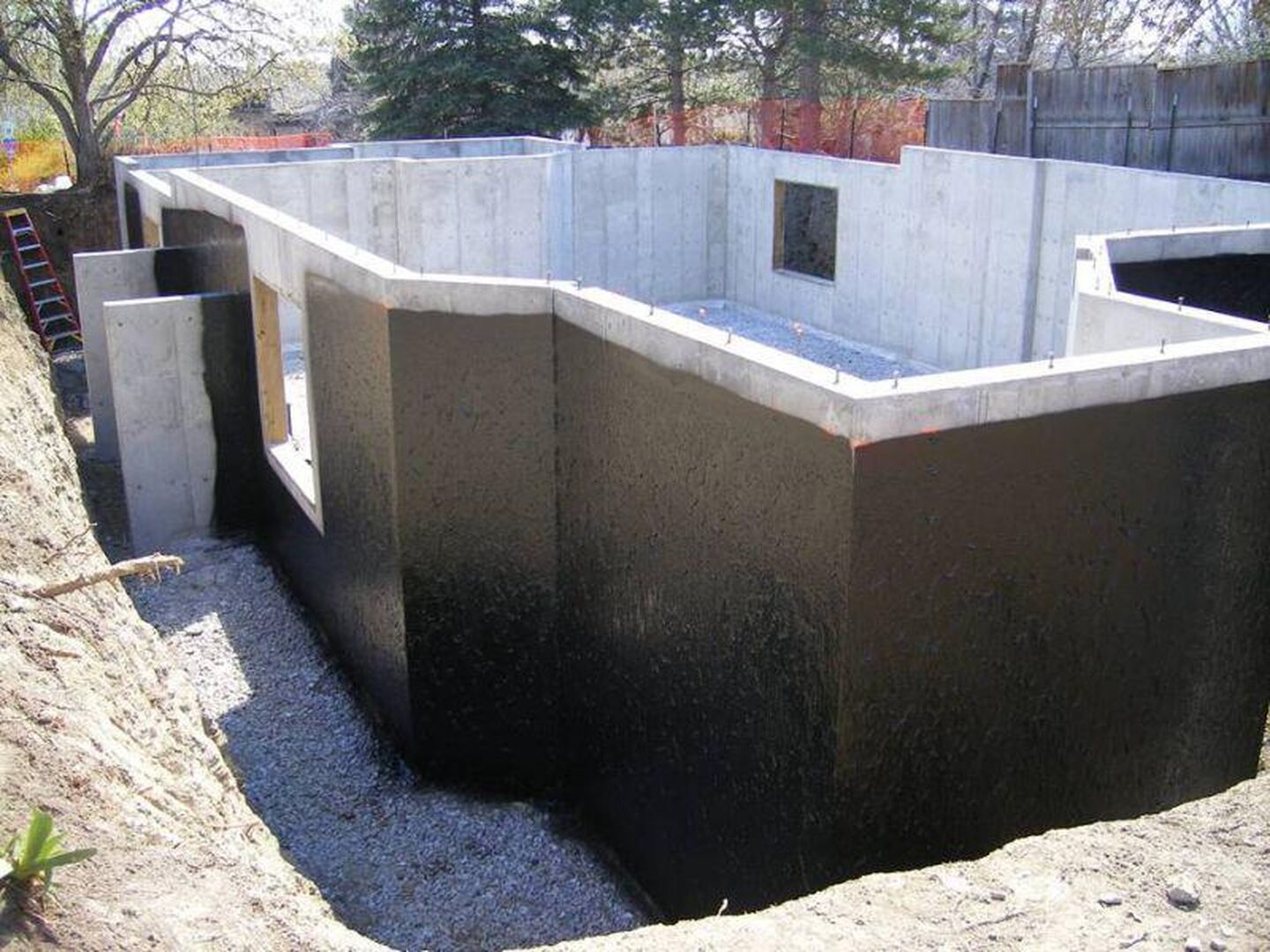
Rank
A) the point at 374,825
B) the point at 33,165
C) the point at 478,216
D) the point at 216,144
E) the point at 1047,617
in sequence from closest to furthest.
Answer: the point at 1047,617
the point at 374,825
the point at 478,216
the point at 216,144
the point at 33,165

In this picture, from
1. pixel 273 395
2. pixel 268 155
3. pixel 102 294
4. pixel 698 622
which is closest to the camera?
pixel 698 622

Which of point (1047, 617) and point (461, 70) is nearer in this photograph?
point (1047, 617)

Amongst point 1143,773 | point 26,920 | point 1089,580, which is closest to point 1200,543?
point 1089,580

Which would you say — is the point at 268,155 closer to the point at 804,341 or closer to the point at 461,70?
the point at 461,70

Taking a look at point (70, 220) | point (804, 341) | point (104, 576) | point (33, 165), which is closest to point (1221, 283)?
point (104, 576)

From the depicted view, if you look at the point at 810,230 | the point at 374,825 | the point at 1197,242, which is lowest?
the point at 374,825

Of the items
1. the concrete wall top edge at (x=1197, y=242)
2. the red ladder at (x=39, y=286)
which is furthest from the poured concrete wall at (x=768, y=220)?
the red ladder at (x=39, y=286)

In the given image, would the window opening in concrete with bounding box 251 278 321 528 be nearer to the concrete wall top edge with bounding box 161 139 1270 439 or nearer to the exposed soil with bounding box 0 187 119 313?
the concrete wall top edge with bounding box 161 139 1270 439

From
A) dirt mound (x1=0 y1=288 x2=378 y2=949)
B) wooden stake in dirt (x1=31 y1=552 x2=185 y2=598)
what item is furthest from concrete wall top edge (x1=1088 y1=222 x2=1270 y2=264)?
wooden stake in dirt (x1=31 y1=552 x2=185 y2=598)

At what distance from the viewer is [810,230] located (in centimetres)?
2109

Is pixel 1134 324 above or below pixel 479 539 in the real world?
above

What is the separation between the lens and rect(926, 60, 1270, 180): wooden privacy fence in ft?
47.2

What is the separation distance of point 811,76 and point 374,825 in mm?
22155

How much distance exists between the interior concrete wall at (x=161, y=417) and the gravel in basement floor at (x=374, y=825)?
168 cm
